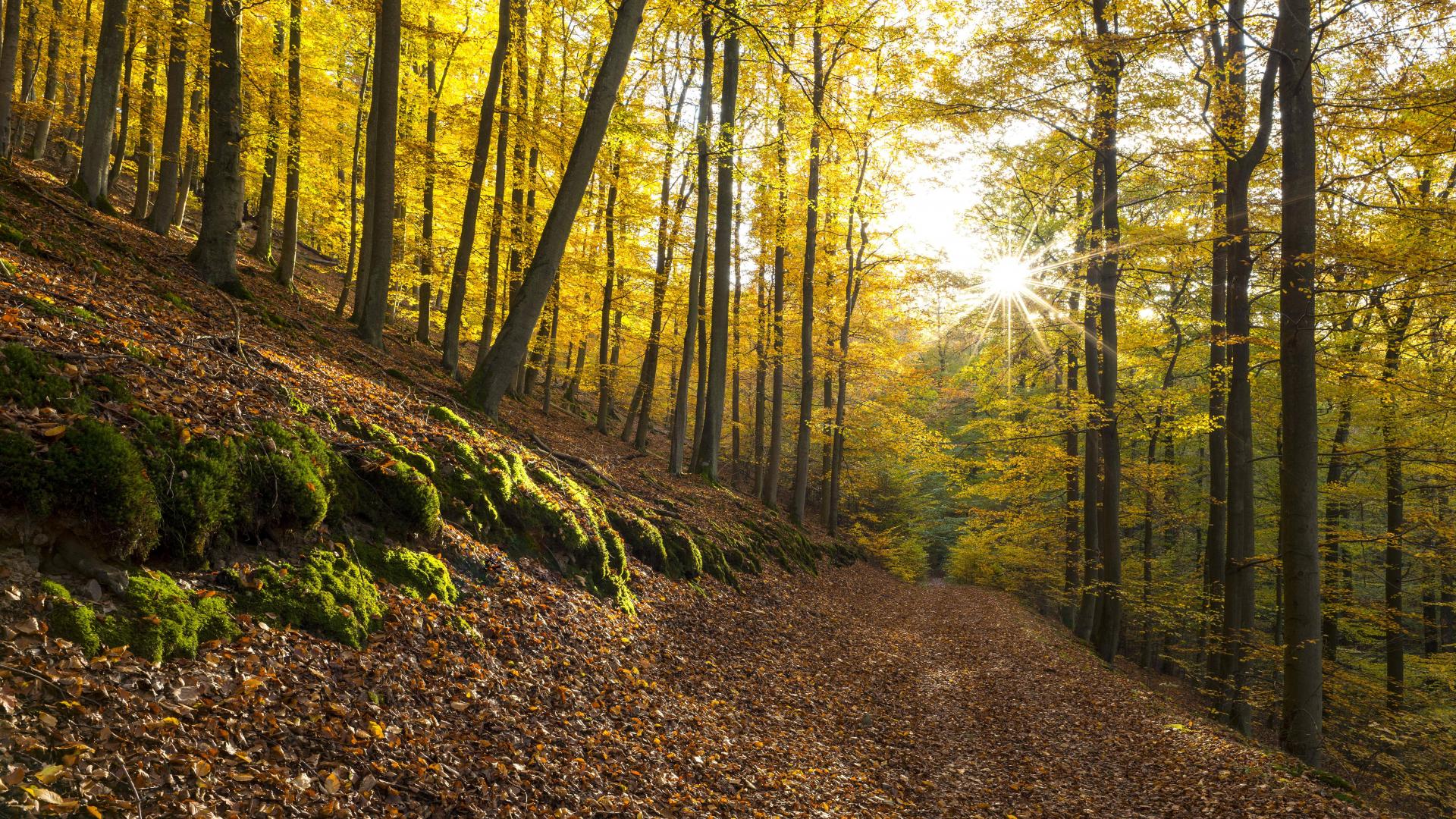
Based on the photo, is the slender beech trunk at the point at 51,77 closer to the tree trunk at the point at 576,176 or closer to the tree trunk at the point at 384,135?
the tree trunk at the point at 384,135

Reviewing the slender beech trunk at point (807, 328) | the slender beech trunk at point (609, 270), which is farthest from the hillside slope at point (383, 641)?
the slender beech trunk at point (807, 328)

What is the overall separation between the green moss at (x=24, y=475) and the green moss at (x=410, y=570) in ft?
6.68

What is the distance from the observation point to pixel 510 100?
1571cm

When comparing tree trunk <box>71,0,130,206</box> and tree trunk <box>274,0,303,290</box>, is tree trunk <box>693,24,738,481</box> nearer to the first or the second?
tree trunk <box>274,0,303,290</box>

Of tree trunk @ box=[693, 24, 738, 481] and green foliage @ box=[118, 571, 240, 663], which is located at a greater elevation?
tree trunk @ box=[693, 24, 738, 481]

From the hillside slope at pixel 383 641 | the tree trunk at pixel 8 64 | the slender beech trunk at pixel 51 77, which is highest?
the slender beech trunk at pixel 51 77

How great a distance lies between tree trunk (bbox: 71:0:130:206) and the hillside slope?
2225mm

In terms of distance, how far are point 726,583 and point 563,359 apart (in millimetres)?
20297

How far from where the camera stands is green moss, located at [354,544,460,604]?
5.25m

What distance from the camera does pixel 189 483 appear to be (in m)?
4.00

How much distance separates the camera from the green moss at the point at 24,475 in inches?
126

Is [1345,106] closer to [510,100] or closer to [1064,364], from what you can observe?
[1064,364]

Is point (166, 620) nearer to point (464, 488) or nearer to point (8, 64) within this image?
point (464, 488)

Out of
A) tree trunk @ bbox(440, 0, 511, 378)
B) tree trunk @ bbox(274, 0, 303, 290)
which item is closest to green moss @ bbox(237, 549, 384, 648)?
tree trunk @ bbox(440, 0, 511, 378)
